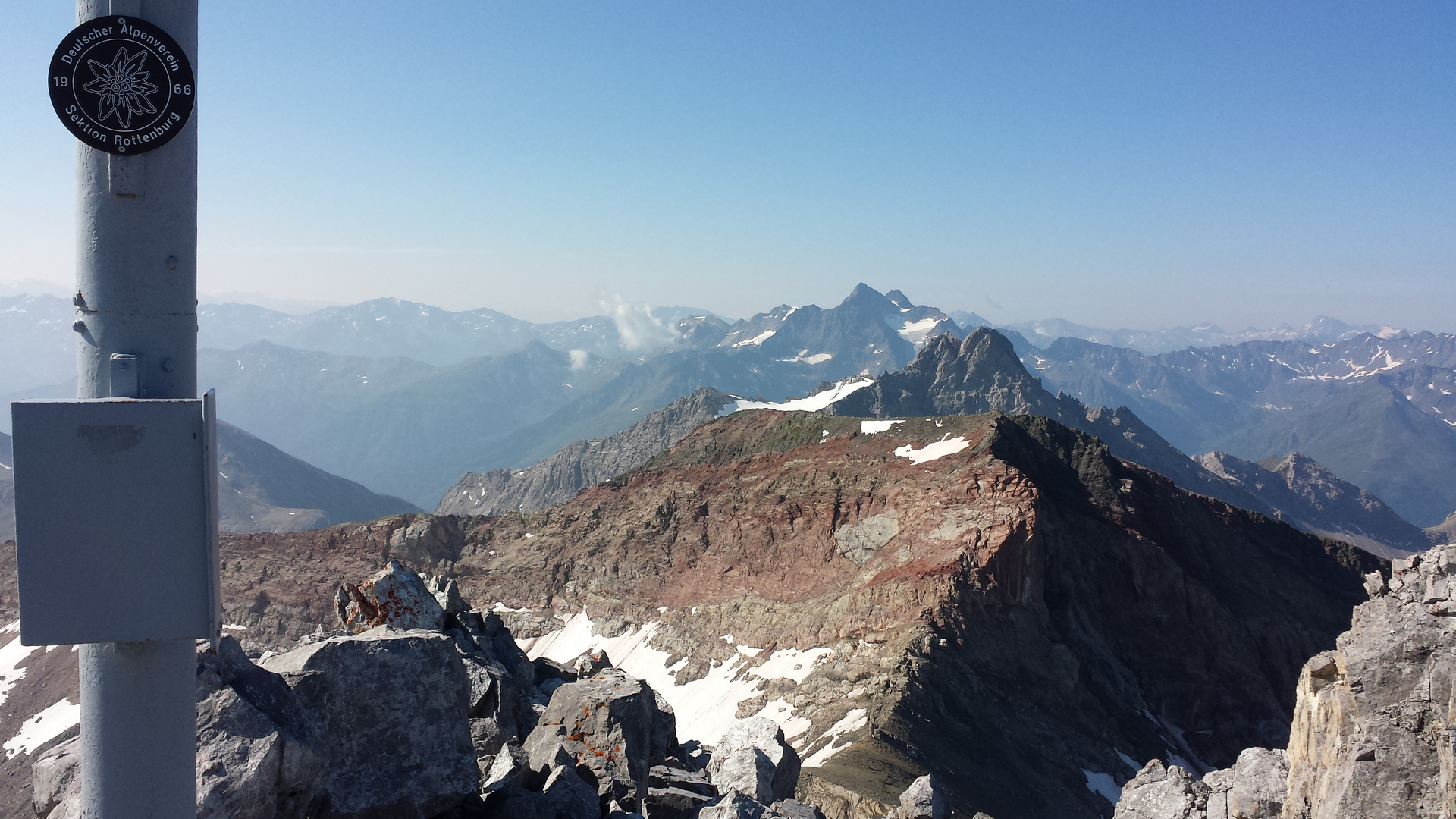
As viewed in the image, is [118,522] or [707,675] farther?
[707,675]

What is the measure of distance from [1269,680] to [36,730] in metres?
68.0

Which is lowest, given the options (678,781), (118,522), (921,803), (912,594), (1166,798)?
(912,594)

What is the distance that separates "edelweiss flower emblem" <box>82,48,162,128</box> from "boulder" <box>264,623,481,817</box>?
5.11m

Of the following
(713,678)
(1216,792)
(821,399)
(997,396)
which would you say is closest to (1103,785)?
(713,678)

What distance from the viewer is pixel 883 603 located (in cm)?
3800

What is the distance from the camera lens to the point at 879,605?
37938 millimetres

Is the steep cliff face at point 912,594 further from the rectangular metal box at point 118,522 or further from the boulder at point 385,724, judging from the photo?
the rectangular metal box at point 118,522

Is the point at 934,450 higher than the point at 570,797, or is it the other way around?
the point at 570,797

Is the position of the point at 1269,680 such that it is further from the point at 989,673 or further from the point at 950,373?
the point at 950,373

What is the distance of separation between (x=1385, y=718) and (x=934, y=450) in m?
40.5

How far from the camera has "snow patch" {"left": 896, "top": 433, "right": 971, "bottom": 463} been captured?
47.6m

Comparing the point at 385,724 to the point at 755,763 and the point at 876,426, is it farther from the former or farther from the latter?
the point at 876,426

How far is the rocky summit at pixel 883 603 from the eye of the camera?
85.2 ft

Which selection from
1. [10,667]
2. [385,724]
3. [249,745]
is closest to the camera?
[249,745]
